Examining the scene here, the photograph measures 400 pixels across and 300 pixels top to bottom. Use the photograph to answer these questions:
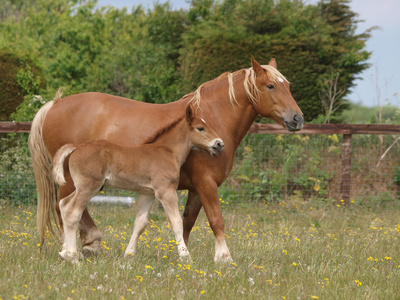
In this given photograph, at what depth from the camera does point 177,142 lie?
5547mm

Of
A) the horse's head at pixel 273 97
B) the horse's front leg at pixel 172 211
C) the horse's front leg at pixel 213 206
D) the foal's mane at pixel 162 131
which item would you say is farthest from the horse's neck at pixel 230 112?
the horse's front leg at pixel 172 211

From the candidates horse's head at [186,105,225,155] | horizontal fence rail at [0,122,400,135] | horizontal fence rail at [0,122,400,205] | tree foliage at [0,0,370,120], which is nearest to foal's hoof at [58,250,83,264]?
horse's head at [186,105,225,155]

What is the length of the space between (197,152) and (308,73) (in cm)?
845

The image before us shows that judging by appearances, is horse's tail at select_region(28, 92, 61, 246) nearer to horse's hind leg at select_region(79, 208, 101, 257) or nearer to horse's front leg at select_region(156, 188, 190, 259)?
horse's hind leg at select_region(79, 208, 101, 257)

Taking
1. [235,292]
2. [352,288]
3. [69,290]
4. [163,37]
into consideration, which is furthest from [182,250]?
[163,37]

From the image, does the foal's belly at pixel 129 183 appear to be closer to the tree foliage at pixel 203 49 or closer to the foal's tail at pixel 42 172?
the foal's tail at pixel 42 172

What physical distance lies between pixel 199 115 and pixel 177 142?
44 centimetres

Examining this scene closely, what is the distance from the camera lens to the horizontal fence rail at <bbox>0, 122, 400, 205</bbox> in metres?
10.3

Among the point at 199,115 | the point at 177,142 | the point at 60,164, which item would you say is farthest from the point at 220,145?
the point at 60,164

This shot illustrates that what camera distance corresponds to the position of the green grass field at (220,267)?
4.29 metres

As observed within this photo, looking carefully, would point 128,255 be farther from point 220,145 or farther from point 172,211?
point 220,145

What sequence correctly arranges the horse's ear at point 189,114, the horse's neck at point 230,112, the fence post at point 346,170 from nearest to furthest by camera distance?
the horse's ear at point 189,114 < the horse's neck at point 230,112 < the fence post at point 346,170

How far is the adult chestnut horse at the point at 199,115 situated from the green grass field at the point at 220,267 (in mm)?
456

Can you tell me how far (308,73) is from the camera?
44.0 feet
